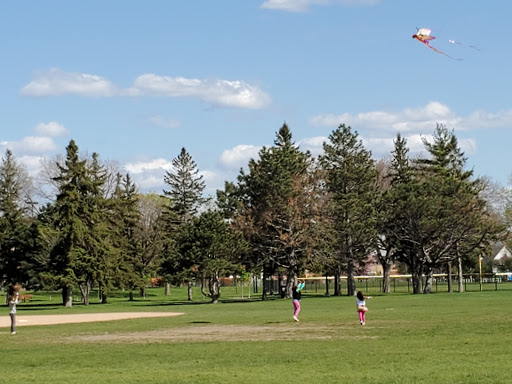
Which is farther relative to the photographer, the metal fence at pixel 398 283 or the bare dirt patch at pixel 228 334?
the metal fence at pixel 398 283

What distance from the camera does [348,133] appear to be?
8581 cm

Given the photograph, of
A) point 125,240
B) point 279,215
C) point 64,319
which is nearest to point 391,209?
point 279,215

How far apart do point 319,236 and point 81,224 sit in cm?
2245

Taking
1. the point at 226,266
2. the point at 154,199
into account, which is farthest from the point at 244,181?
the point at 154,199

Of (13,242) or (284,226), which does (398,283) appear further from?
(13,242)

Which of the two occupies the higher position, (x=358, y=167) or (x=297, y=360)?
(x=358, y=167)

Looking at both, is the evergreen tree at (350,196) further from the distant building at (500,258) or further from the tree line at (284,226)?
the distant building at (500,258)

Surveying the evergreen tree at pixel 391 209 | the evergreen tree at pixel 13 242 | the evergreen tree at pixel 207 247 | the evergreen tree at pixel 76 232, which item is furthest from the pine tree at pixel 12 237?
the evergreen tree at pixel 391 209

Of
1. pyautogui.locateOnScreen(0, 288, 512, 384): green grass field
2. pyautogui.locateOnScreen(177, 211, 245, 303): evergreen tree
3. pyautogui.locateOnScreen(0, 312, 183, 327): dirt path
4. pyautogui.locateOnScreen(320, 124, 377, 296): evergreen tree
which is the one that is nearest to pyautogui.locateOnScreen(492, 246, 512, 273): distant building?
pyautogui.locateOnScreen(320, 124, 377, 296): evergreen tree

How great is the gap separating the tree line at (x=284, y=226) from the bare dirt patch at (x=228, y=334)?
35199 mm

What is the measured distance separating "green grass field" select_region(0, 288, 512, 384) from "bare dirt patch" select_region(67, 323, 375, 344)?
0.04 metres

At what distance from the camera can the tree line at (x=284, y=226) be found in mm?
73500

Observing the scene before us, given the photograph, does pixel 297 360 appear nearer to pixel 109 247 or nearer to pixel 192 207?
pixel 109 247

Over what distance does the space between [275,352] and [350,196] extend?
57.1 meters
